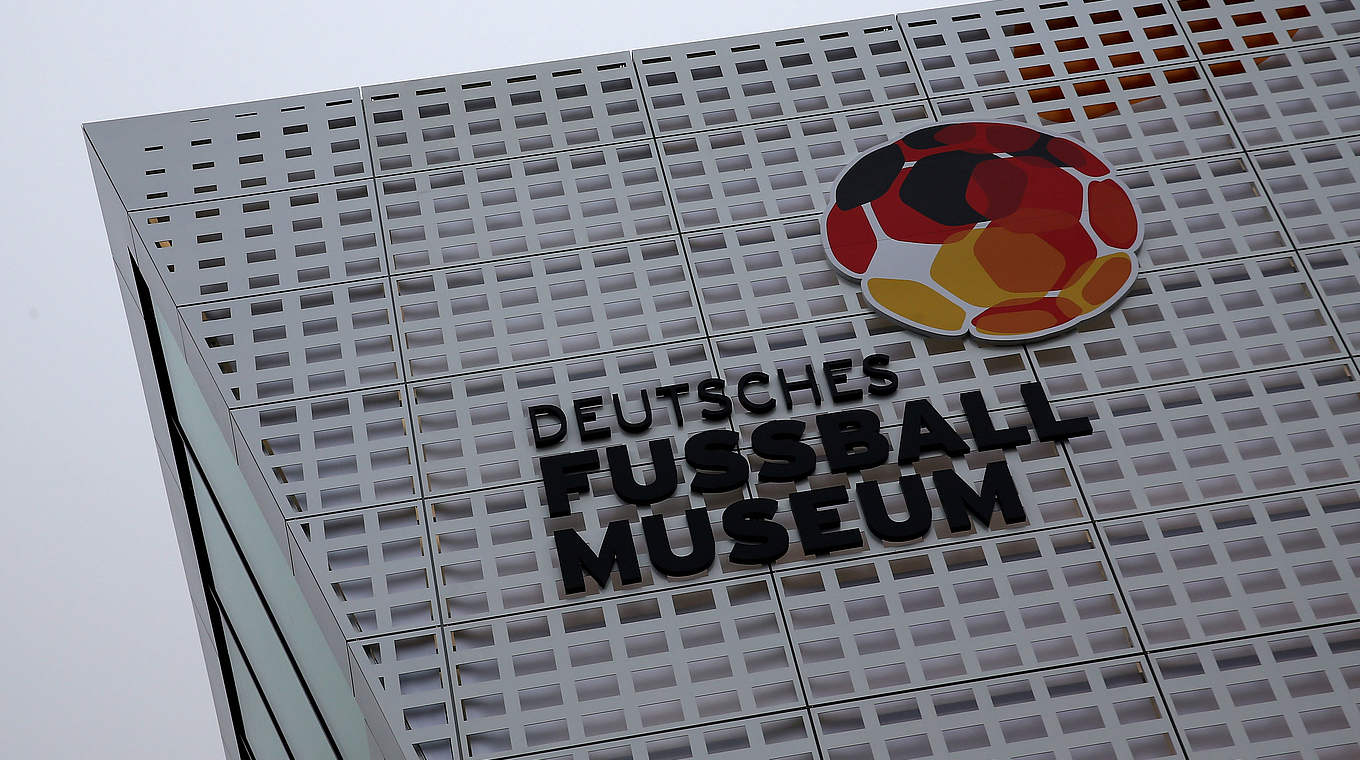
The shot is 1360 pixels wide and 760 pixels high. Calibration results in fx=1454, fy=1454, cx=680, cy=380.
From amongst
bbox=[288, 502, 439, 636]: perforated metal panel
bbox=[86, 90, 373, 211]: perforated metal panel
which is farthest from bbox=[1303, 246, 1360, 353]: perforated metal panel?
bbox=[86, 90, 373, 211]: perforated metal panel

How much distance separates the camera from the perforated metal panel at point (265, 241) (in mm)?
7625

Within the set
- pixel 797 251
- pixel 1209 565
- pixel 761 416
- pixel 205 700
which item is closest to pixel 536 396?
pixel 761 416

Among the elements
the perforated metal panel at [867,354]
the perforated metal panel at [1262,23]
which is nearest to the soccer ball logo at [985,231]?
the perforated metal panel at [867,354]

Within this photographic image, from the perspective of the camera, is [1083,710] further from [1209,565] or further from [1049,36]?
[1049,36]

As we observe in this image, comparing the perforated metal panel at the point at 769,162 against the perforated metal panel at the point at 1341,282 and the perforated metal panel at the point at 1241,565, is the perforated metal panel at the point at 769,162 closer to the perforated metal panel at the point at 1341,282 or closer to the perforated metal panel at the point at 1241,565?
the perforated metal panel at the point at 1341,282

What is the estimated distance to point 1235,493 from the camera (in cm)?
669

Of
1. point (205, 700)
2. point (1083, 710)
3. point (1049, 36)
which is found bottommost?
point (205, 700)

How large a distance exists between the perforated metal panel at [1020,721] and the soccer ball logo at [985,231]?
182 cm

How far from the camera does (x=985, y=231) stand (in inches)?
299

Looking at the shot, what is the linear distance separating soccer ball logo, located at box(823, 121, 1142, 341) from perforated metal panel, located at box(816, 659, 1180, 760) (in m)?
1.82

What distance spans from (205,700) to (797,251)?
1924cm

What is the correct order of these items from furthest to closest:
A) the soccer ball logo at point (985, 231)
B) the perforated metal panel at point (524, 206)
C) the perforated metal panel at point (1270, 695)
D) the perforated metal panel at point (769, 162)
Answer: the perforated metal panel at point (769, 162) → the perforated metal panel at point (524, 206) → the soccer ball logo at point (985, 231) → the perforated metal panel at point (1270, 695)

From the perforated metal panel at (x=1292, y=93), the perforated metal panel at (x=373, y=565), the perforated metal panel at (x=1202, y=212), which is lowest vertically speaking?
the perforated metal panel at (x=373, y=565)

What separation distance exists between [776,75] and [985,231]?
1.73 meters
